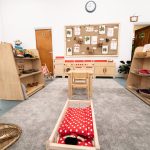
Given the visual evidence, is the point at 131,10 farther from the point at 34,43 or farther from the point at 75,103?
the point at 75,103

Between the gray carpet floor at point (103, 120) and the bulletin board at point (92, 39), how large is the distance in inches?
108

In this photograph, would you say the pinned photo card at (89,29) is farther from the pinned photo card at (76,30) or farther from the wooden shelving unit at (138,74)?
the wooden shelving unit at (138,74)

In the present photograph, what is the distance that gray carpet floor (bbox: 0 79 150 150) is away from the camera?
131 cm

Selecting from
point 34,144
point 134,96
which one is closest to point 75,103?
point 34,144

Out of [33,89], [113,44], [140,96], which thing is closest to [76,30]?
[113,44]

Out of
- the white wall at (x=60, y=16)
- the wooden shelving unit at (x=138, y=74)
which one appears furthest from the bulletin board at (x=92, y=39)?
the wooden shelving unit at (x=138, y=74)

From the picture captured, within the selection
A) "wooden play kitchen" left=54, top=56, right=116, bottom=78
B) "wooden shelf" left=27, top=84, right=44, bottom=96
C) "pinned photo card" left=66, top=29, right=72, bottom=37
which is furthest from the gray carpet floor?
"pinned photo card" left=66, top=29, right=72, bottom=37

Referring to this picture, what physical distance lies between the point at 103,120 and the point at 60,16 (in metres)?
4.65

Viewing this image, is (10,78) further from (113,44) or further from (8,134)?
(113,44)

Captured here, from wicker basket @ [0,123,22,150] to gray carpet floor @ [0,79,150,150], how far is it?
57mm

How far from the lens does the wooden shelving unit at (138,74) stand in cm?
289

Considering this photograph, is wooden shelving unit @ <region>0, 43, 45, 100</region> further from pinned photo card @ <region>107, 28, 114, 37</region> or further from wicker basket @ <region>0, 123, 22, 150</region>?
pinned photo card @ <region>107, 28, 114, 37</region>

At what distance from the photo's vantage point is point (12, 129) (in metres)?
1.52

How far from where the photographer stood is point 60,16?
501 centimetres
